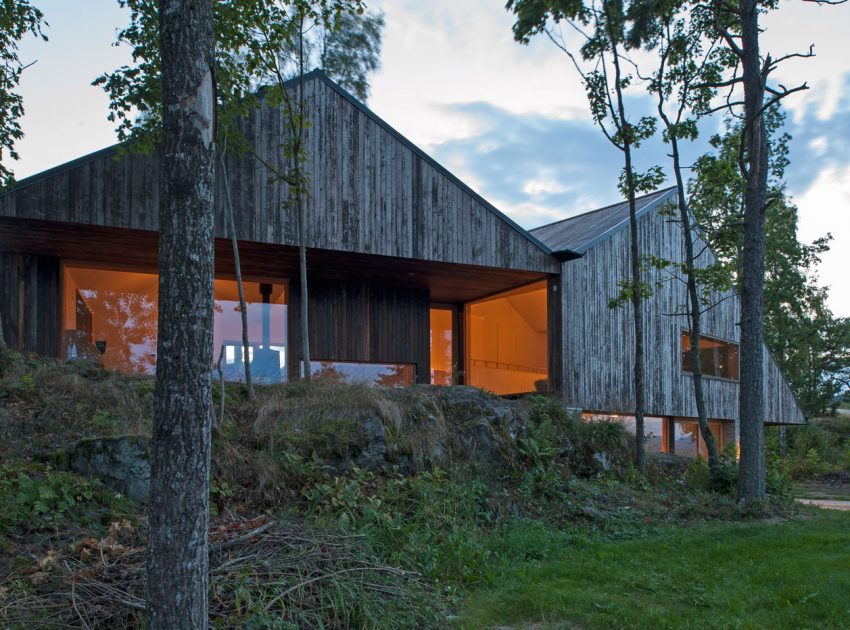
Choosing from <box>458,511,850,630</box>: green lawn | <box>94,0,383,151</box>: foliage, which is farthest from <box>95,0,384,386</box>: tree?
<box>458,511,850,630</box>: green lawn

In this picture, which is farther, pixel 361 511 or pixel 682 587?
pixel 361 511

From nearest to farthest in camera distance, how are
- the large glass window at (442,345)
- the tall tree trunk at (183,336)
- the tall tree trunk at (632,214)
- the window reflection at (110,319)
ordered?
the tall tree trunk at (183,336), the tall tree trunk at (632,214), the window reflection at (110,319), the large glass window at (442,345)

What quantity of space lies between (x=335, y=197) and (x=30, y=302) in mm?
5762

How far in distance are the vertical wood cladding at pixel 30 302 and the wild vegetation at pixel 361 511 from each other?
274 centimetres

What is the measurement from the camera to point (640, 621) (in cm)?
489

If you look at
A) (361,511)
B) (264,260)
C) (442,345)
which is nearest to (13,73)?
(264,260)

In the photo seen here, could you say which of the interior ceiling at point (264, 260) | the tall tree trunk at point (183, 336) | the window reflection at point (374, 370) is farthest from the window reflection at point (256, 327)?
the tall tree trunk at point (183, 336)

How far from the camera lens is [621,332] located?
16.3m

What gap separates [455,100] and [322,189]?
3.41m

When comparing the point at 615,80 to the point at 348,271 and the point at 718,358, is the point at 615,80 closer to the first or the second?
the point at 348,271

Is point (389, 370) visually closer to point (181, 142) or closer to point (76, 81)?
point (76, 81)

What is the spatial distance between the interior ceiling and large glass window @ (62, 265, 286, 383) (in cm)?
37

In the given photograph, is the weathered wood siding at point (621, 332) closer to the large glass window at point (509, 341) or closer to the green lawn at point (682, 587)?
the large glass window at point (509, 341)

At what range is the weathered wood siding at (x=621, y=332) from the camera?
1540 centimetres
